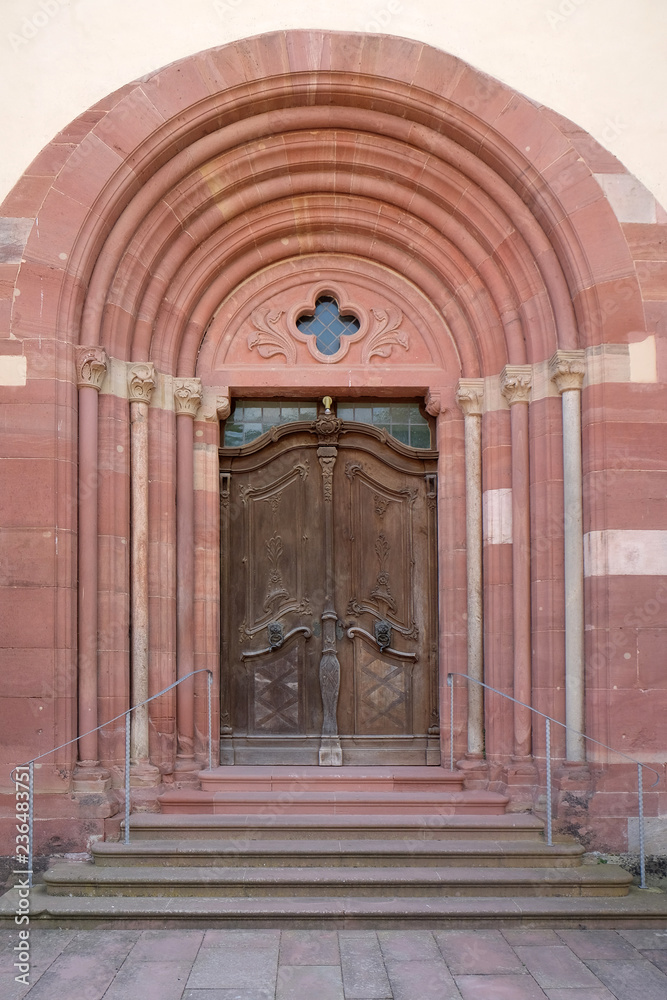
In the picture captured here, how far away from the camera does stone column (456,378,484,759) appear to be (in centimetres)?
741

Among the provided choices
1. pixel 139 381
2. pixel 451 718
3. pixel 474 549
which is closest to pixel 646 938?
pixel 451 718

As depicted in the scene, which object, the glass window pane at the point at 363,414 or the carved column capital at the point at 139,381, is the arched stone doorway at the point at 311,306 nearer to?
the carved column capital at the point at 139,381

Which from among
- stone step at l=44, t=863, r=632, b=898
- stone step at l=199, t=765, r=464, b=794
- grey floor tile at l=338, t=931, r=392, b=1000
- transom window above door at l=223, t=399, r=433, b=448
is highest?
transom window above door at l=223, t=399, r=433, b=448

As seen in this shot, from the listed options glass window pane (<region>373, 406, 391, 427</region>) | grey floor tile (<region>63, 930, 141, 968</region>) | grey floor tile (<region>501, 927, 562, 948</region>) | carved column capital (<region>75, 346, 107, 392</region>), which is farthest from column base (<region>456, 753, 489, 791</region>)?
carved column capital (<region>75, 346, 107, 392</region>)

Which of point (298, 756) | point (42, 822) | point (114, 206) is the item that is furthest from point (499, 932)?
point (114, 206)

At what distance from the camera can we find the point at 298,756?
775 centimetres

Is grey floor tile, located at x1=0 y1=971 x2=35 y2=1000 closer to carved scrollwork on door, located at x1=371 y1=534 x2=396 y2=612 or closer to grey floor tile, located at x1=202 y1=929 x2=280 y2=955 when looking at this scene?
grey floor tile, located at x1=202 y1=929 x2=280 y2=955

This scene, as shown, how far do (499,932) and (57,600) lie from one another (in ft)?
11.7

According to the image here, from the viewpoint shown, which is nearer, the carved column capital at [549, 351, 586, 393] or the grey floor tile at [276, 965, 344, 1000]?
the grey floor tile at [276, 965, 344, 1000]

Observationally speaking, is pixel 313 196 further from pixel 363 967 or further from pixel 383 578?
pixel 363 967

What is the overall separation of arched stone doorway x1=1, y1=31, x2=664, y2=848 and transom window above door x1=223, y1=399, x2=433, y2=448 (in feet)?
0.72

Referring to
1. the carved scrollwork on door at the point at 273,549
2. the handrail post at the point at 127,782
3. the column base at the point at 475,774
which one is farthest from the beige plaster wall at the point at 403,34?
the column base at the point at 475,774

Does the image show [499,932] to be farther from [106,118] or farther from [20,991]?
[106,118]

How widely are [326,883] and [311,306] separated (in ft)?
14.9
